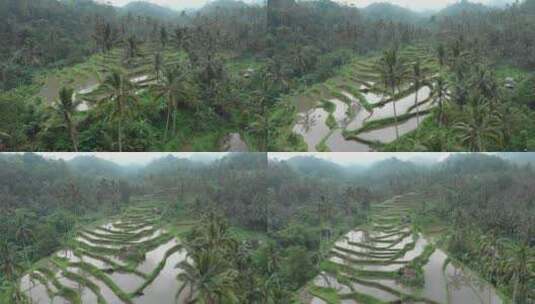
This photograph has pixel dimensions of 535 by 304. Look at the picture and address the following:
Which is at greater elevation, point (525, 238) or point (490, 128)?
point (490, 128)

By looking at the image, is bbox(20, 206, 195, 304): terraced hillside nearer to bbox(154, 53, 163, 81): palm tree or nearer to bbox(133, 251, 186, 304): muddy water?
bbox(133, 251, 186, 304): muddy water

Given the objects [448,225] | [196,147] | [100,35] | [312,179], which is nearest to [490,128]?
[448,225]

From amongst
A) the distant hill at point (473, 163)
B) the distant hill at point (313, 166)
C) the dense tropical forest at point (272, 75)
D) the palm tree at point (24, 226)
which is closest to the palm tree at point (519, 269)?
the distant hill at point (473, 163)

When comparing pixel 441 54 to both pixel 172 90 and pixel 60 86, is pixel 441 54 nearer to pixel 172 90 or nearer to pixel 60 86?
pixel 172 90

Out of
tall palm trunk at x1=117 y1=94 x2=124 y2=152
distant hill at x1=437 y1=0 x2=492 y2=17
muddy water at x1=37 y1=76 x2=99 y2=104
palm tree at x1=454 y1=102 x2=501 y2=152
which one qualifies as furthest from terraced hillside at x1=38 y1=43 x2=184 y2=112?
palm tree at x1=454 y1=102 x2=501 y2=152

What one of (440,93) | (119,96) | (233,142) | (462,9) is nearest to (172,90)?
(119,96)

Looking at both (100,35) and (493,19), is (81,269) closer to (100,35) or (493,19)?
(100,35)
